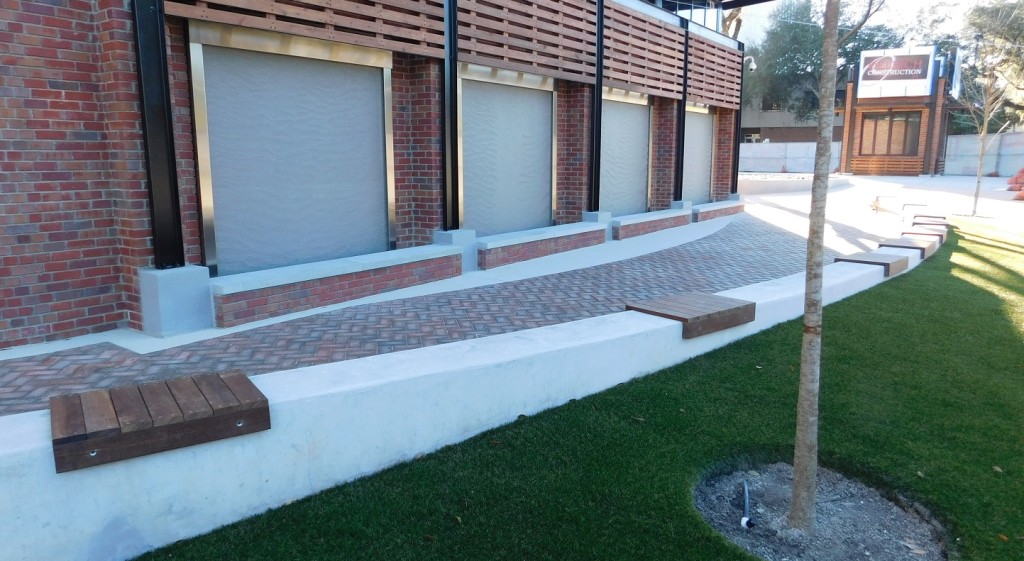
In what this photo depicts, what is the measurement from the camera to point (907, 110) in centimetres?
3416

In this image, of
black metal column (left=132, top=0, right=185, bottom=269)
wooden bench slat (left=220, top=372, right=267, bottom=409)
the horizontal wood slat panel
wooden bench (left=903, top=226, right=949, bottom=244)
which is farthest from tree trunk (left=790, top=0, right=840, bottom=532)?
the horizontal wood slat panel

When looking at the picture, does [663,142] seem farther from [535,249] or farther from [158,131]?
[158,131]

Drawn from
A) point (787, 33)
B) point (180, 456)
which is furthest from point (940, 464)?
point (787, 33)

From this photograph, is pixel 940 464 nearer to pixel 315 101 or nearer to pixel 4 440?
pixel 4 440

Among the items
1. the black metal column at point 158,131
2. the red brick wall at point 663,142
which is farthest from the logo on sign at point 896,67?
the black metal column at point 158,131

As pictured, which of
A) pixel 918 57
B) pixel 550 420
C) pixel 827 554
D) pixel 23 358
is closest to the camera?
pixel 827 554

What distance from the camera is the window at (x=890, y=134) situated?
112 ft

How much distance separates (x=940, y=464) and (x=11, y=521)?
4.30 meters

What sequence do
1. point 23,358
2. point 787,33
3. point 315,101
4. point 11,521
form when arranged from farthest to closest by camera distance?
1. point 787,33
2. point 315,101
3. point 23,358
4. point 11,521

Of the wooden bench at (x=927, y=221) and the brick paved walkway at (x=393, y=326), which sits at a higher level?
the wooden bench at (x=927, y=221)

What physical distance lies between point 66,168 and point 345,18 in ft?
9.68

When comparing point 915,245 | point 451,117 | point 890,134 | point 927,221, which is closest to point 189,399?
point 451,117

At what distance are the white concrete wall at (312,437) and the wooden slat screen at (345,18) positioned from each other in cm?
363

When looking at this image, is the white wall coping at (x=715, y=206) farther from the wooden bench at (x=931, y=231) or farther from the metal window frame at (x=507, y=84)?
the metal window frame at (x=507, y=84)
